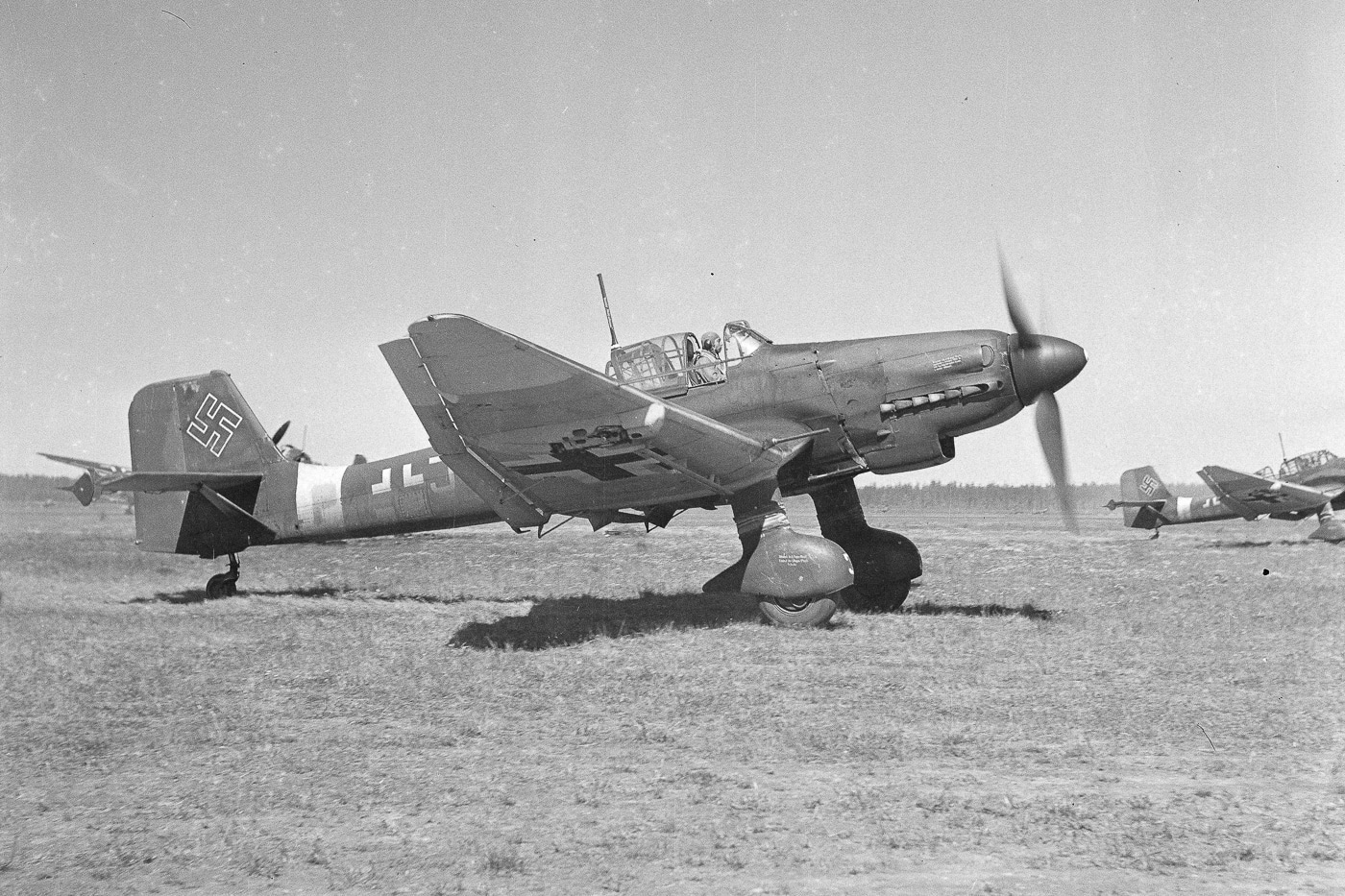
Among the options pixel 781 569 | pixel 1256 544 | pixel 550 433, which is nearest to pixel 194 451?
pixel 550 433

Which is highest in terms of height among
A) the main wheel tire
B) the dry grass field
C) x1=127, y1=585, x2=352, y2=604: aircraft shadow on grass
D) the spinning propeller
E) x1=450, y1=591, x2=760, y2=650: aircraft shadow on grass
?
the spinning propeller

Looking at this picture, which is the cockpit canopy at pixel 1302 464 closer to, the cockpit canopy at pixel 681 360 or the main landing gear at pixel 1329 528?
the main landing gear at pixel 1329 528

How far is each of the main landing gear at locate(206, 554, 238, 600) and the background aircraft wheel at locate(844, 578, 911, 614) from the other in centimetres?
813

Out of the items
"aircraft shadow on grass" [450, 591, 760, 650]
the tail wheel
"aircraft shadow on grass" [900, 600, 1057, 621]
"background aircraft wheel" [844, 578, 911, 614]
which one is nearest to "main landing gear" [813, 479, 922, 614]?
"background aircraft wheel" [844, 578, 911, 614]

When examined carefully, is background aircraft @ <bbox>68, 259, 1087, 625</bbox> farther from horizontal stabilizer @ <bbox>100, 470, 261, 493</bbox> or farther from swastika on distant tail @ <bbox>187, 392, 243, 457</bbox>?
swastika on distant tail @ <bbox>187, 392, 243, 457</bbox>

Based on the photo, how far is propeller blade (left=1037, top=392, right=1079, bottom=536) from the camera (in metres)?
10.2

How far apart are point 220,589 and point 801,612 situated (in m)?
8.15

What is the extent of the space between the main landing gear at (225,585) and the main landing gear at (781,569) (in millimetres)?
7172

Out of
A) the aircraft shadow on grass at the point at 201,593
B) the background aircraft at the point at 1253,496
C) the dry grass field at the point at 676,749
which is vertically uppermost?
the background aircraft at the point at 1253,496

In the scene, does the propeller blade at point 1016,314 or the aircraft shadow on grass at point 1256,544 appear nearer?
the propeller blade at point 1016,314

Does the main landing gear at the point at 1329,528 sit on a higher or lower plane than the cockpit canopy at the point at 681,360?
lower

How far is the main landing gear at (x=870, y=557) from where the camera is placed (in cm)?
1101

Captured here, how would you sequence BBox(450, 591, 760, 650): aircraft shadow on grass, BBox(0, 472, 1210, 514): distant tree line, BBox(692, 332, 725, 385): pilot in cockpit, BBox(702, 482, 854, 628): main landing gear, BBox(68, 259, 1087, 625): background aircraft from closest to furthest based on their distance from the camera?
1. BBox(68, 259, 1087, 625): background aircraft
2. BBox(702, 482, 854, 628): main landing gear
3. BBox(450, 591, 760, 650): aircraft shadow on grass
4. BBox(692, 332, 725, 385): pilot in cockpit
5. BBox(0, 472, 1210, 514): distant tree line

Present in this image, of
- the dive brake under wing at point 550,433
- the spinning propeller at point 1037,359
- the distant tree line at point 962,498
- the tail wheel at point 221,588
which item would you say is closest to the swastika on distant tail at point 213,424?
the tail wheel at point 221,588
